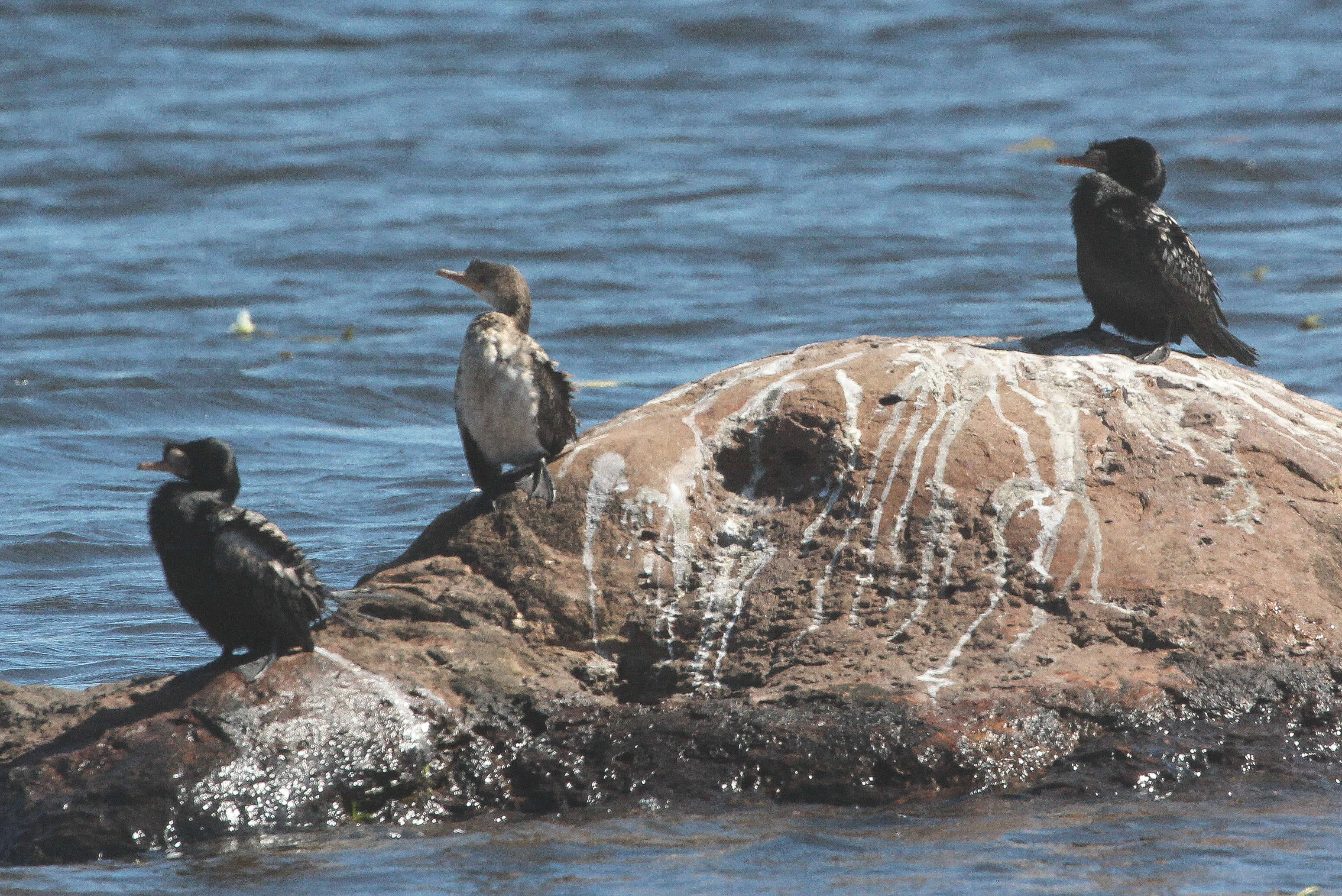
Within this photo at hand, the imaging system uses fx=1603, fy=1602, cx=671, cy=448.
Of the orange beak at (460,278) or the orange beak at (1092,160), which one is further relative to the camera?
the orange beak at (1092,160)

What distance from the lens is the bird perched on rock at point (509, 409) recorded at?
5.57 m

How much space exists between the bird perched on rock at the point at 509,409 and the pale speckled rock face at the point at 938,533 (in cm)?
11

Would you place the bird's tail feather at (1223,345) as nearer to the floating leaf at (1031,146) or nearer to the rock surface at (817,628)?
the rock surface at (817,628)

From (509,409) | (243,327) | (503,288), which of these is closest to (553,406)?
(509,409)

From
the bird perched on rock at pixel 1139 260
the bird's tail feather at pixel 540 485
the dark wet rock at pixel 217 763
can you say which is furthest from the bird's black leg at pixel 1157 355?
the dark wet rock at pixel 217 763

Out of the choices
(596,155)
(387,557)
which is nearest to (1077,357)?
(387,557)

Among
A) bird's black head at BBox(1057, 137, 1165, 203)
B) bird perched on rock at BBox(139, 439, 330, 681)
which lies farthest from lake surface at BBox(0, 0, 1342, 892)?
bird's black head at BBox(1057, 137, 1165, 203)

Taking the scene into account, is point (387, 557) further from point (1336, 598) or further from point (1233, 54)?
point (1233, 54)

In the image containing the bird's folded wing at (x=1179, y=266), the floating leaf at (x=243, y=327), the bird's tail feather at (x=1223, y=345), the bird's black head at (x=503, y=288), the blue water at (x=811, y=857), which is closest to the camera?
the blue water at (x=811, y=857)

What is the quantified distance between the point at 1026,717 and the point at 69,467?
6725 mm

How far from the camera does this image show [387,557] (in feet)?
25.7

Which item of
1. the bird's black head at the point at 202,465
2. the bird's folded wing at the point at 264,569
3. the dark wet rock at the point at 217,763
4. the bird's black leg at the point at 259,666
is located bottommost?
the dark wet rock at the point at 217,763

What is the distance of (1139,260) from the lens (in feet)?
20.3

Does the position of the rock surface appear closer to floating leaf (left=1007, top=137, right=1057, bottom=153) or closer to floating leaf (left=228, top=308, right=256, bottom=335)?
floating leaf (left=228, top=308, right=256, bottom=335)
